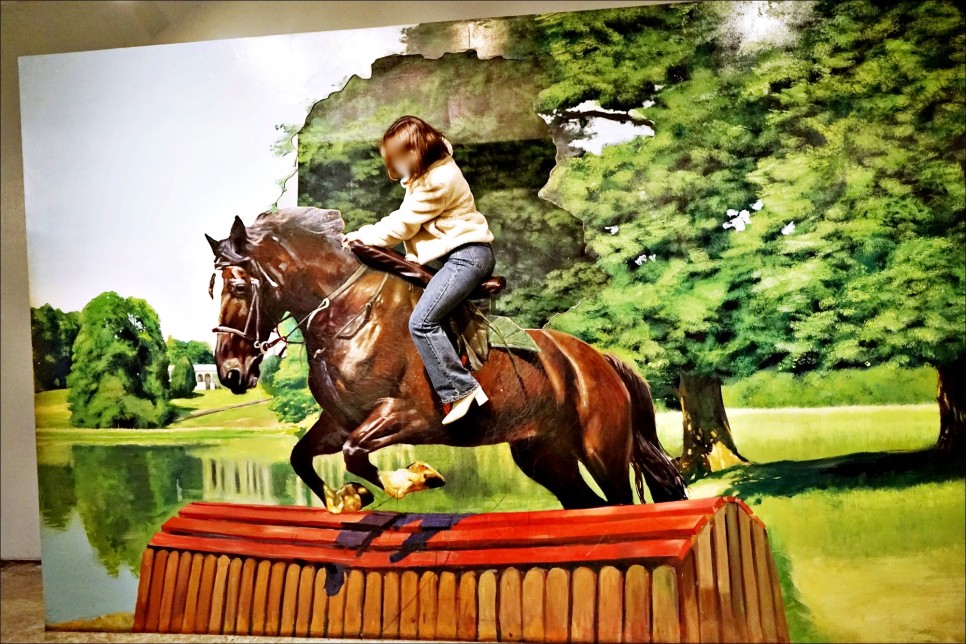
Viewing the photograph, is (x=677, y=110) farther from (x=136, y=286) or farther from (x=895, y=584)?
(x=136, y=286)

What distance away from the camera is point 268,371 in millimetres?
3953

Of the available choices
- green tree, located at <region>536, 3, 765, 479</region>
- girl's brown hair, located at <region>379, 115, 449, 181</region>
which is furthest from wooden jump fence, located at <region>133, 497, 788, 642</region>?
girl's brown hair, located at <region>379, 115, 449, 181</region>

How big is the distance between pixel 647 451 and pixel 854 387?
102 cm

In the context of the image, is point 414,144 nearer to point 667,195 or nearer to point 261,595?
point 667,195

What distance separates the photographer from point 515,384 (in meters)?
3.75

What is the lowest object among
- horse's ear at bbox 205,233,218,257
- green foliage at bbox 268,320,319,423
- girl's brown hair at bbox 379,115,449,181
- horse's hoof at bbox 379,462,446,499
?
horse's hoof at bbox 379,462,446,499

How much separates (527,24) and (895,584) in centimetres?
325

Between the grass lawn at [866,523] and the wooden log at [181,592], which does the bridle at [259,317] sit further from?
the grass lawn at [866,523]

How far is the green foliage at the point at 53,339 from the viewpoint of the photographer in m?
4.14

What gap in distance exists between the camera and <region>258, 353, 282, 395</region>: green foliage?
3939mm

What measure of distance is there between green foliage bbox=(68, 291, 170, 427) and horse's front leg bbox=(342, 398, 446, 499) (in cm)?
114

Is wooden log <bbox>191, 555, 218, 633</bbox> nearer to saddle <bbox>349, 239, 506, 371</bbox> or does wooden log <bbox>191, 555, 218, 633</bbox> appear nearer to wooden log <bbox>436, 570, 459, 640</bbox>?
wooden log <bbox>436, 570, 459, 640</bbox>

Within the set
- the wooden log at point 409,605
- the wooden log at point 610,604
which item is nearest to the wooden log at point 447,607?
the wooden log at point 409,605

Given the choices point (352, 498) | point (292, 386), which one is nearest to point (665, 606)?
point (352, 498)
